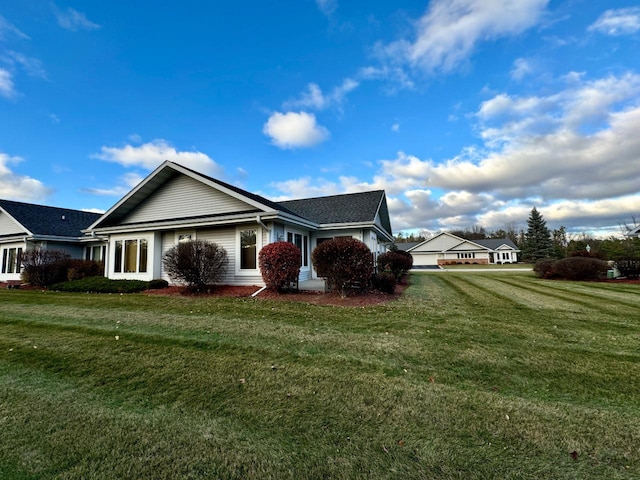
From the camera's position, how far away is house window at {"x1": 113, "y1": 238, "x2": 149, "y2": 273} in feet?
46.4

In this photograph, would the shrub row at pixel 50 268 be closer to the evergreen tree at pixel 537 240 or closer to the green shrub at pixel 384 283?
the green shrub at pixel 384 283


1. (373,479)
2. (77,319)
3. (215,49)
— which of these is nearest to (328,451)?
(373,479)

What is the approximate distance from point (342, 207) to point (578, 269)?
14472mm

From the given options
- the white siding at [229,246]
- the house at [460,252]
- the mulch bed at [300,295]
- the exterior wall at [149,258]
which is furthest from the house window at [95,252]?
the house at [460,252]

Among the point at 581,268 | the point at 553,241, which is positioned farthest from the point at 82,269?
the point at 553,241

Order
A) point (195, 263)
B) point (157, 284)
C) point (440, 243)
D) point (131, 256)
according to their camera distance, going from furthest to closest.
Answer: point (440, 243)
point (131, 256)
point (157, 284)
point (195, 263)

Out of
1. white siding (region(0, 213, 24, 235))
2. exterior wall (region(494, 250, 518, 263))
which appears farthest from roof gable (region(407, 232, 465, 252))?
white siding (region(0, 213, 24, 235))

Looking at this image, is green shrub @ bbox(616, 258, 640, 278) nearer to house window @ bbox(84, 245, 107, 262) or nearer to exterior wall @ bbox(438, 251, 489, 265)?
house window @ bbox(84, 245, 107, 262)

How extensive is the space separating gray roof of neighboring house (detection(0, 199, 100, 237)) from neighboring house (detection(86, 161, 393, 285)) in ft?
21.5

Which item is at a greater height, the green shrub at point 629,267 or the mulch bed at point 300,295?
the green shrub at point 629,267

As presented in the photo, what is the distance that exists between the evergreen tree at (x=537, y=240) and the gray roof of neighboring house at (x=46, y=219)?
198 ft

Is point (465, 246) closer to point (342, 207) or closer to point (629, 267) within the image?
point (629, 267)

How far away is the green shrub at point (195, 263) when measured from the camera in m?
10.8

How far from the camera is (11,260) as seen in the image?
63.9ft
